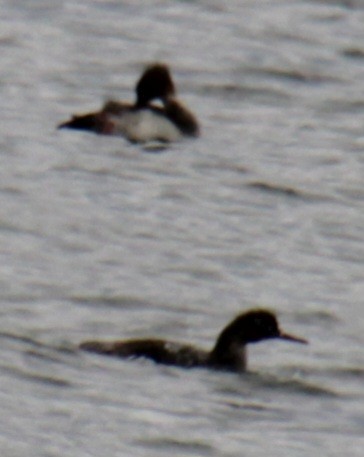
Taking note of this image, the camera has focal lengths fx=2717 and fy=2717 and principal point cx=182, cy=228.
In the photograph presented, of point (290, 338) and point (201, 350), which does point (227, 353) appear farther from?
point (290, 338)

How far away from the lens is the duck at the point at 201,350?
1458 centimetres

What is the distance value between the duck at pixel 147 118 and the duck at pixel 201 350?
21.0ft

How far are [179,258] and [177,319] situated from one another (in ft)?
5.57

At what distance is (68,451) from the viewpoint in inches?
506

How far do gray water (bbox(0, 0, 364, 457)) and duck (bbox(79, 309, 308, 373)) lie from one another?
7 centimetres

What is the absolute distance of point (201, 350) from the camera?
14.9m

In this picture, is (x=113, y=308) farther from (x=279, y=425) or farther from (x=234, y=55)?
(x=234, y=55)

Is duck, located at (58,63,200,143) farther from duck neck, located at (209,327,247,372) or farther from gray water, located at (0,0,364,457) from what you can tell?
duck neck, located at (209,327,247,372)

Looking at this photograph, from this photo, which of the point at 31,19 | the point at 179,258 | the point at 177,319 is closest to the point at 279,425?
the point at 177,319

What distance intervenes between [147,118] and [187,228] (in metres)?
3.11

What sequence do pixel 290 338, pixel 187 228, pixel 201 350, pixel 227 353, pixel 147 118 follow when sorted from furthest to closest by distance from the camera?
pixel 147 118 → pixel 187 228 → pixel 290 338 → pixel 201 350 → pixel 227 353

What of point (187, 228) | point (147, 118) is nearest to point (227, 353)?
point (187, 228)

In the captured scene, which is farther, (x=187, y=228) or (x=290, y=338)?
(x=187, y=228)

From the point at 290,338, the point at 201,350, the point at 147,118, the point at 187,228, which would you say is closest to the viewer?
the point at 201,350
